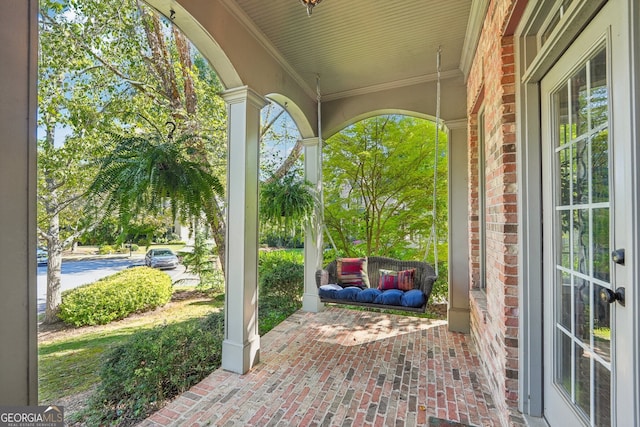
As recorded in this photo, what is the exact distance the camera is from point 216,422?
1825 millimetres

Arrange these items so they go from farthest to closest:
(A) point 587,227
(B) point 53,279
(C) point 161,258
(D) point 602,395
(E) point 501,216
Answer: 1. (C) point 161,258
2. (B) point 53,279
3. (E) point 501,216
4. (A) point 587,227
5. (D) point 602,395

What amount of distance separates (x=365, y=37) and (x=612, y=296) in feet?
9.27

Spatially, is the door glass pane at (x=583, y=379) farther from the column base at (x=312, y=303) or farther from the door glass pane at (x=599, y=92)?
the column base at (x=312, y=303)

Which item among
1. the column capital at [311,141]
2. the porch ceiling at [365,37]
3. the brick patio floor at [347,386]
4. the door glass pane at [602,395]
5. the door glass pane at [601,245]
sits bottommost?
the brick patio floor at [347,386]

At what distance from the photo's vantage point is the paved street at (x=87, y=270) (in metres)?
4.84

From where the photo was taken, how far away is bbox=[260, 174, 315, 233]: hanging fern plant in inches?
123

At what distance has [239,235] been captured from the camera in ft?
8.18

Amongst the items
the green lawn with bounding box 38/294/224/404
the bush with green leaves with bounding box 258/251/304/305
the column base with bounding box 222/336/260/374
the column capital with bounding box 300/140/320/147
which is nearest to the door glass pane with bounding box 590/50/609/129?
the column base with bounding box 222/336/260/374

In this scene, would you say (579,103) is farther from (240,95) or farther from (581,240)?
(240,95)

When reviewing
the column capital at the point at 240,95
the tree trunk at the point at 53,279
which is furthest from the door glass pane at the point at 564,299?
the tree trunk at the point at 53,279

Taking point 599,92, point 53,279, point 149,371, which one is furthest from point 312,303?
point 53,279

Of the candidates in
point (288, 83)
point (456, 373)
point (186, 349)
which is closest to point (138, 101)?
point (288, 83)

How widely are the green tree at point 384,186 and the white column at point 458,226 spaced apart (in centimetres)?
122

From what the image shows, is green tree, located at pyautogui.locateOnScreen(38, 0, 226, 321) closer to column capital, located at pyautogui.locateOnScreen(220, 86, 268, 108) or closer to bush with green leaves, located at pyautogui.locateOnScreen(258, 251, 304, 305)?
column capital, located at pyautogui.locateOnScreen(220, 86, 268, 108)
